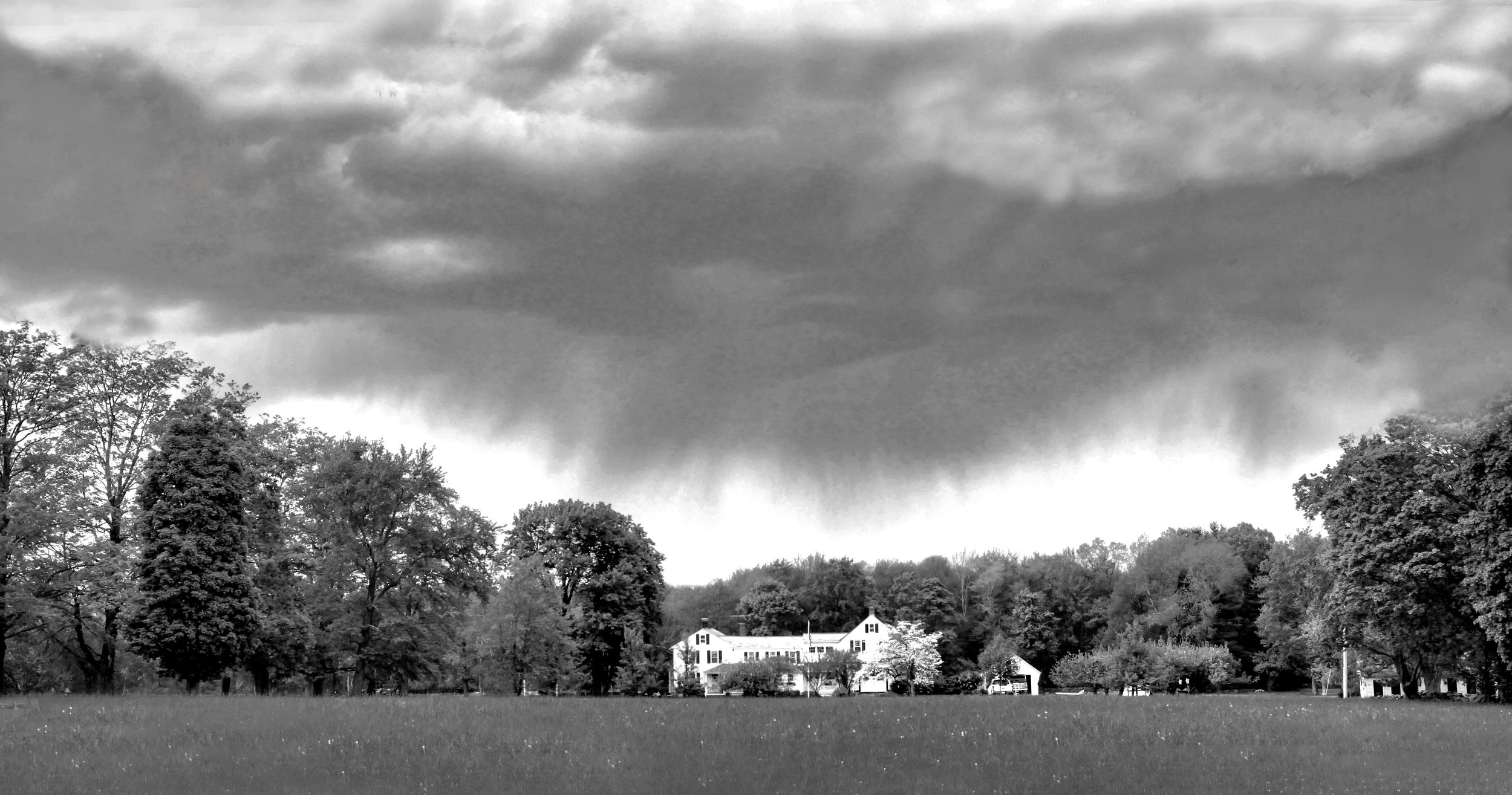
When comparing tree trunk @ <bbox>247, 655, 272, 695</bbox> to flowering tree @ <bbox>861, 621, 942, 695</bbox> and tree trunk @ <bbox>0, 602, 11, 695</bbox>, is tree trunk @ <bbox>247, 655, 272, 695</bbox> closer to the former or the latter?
tree trunk @ <bbox>0, 602, 11, 695</bbox>

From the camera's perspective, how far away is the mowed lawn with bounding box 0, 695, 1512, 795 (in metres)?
22.2

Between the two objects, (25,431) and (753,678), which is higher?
(25,431)

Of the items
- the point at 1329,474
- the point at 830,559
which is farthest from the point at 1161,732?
the point at 830,559

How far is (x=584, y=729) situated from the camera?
26953 millimetres

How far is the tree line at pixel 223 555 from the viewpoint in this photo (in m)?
41.5

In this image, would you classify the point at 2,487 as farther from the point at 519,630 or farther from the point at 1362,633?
the point at 1362,633

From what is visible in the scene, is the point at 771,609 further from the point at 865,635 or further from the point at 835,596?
the point at 865,635

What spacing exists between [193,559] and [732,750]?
25601 millimetres

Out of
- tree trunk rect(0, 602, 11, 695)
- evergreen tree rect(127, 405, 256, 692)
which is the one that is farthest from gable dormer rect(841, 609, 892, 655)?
Answer: tree trunk rect(0, 602, 11, 695)

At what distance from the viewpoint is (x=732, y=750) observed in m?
24.7

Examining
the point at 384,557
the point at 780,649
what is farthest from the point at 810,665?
the point at 384,557

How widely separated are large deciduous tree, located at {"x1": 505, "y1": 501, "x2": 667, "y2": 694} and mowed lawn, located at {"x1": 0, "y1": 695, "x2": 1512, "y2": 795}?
45181 millimetres

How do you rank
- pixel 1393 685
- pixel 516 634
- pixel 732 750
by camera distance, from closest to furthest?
pixel 732 750 < pixel 516 634 < pixel 1393 685

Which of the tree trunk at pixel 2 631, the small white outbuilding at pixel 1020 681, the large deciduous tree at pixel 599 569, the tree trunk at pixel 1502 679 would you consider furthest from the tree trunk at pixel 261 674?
the small white outbuilding at pixel 1020 681
